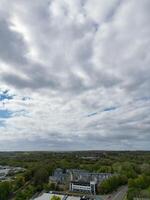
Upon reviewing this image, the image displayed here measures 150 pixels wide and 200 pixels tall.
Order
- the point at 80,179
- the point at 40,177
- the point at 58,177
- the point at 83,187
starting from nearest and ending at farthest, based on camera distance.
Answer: the point at 83,187, the point at 40,177, the point at 80,179, the point at 58,177

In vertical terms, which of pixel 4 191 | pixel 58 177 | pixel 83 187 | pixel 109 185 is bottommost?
pixel 4 191

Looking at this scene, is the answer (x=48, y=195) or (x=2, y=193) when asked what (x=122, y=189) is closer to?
(x=48, y=195)

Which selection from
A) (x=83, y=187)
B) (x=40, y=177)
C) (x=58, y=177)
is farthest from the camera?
(x=58, y=177)

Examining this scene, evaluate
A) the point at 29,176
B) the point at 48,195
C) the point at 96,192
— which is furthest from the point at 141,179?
the point at 29,176

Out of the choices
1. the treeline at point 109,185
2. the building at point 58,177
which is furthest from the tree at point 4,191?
the treeline at point 109,185

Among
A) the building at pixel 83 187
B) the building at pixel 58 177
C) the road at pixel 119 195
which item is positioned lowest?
the road at pixel 119 195

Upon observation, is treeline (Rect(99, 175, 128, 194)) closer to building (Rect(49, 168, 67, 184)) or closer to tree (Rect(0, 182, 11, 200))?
building (Rect(49, 168, 67, 184))

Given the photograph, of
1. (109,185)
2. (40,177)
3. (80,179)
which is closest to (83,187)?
(80,179)

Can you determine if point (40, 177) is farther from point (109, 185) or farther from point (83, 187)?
point (109, 185)

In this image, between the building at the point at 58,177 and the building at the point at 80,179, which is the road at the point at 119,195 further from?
the building at the point at 58,177
